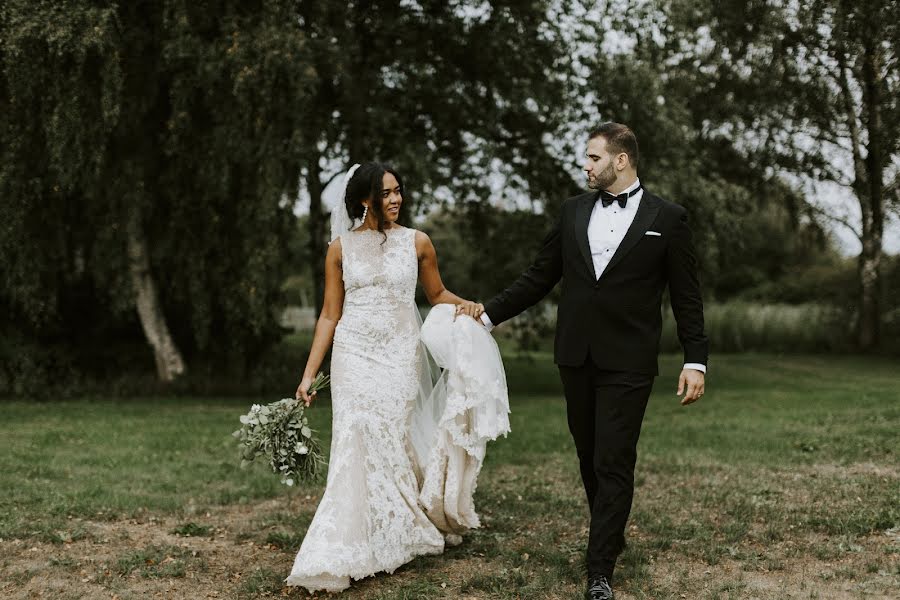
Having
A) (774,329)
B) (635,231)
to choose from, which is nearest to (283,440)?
(635,231)

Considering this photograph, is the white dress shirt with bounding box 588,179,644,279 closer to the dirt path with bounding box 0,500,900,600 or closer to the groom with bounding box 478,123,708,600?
the groom with bounding box 478,123,708,600

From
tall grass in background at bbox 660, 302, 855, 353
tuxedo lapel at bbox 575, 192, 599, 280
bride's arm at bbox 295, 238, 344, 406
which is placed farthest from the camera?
tall grass in background at bbox 660, 302, 855, 353

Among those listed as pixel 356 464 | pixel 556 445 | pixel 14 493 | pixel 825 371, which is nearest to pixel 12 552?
pixel 14 493

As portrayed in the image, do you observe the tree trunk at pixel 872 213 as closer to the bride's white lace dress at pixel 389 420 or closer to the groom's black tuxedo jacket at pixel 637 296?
the groom's black tuxedo jacket at pixel 637 296

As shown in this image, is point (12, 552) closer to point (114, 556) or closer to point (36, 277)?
point (114, 556)

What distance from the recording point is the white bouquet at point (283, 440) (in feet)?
17.3

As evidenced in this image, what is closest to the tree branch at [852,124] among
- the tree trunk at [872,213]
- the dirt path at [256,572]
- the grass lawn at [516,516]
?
the tree trunk at [872,213]

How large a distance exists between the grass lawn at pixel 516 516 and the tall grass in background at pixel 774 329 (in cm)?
1722

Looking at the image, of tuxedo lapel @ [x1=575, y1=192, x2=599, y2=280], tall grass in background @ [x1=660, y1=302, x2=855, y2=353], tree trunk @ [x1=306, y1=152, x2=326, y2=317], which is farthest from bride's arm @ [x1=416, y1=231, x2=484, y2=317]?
tall grass in background @ [x1=660, y1=302, x2=855, y2=353]

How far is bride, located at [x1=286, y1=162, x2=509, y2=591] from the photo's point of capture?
5.29 metres

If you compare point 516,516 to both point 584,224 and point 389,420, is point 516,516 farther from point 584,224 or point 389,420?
point 584,224

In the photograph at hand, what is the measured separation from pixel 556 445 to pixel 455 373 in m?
5.16

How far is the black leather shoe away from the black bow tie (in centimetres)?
202

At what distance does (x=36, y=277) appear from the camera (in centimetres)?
1410
